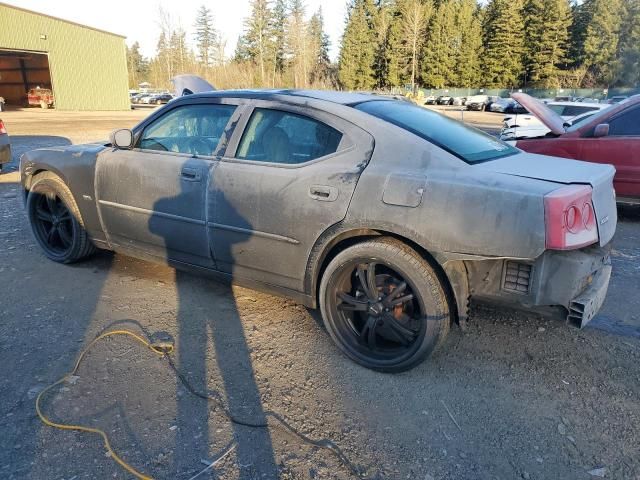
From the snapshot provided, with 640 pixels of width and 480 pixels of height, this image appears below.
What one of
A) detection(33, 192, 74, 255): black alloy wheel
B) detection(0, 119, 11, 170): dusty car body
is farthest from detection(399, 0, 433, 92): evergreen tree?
detection(33, 192, 74, 255): black alloy wheel

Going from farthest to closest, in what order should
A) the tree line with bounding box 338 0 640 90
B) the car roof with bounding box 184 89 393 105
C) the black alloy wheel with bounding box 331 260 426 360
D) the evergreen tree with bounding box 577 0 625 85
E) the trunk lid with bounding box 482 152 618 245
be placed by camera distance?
the tree line with bounding box 338 0 640 90
the evergreen tree with bounding box 577 0 625 85
the car roof with bounding box 184 89 393 105
the black alloy wheel with bounding box 331 260 426 360
the trunk lid with bounding box 482 152 618 245

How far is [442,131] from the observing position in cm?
309

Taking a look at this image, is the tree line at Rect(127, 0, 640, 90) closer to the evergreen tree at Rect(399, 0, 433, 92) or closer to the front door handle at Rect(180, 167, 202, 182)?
the evergreen tree at Rect(399, 0, 433, 92)

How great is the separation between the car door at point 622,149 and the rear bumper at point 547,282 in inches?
165

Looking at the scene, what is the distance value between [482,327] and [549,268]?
1155 millimetres

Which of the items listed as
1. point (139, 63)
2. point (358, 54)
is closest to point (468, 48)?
point (358, 54)

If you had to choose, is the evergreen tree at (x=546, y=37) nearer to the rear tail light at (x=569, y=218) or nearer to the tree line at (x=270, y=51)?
the tree line at (x=270, y=51)

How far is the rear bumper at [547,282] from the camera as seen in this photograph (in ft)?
7.79

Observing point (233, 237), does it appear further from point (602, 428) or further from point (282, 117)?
point (602, 428)

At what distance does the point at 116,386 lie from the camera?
8.73 feet

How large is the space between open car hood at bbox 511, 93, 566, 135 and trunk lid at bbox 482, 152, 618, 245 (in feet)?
7.76

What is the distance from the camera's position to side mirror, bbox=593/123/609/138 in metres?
6.00

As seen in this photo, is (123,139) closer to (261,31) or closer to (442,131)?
(442,131)

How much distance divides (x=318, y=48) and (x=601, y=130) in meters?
68.0
